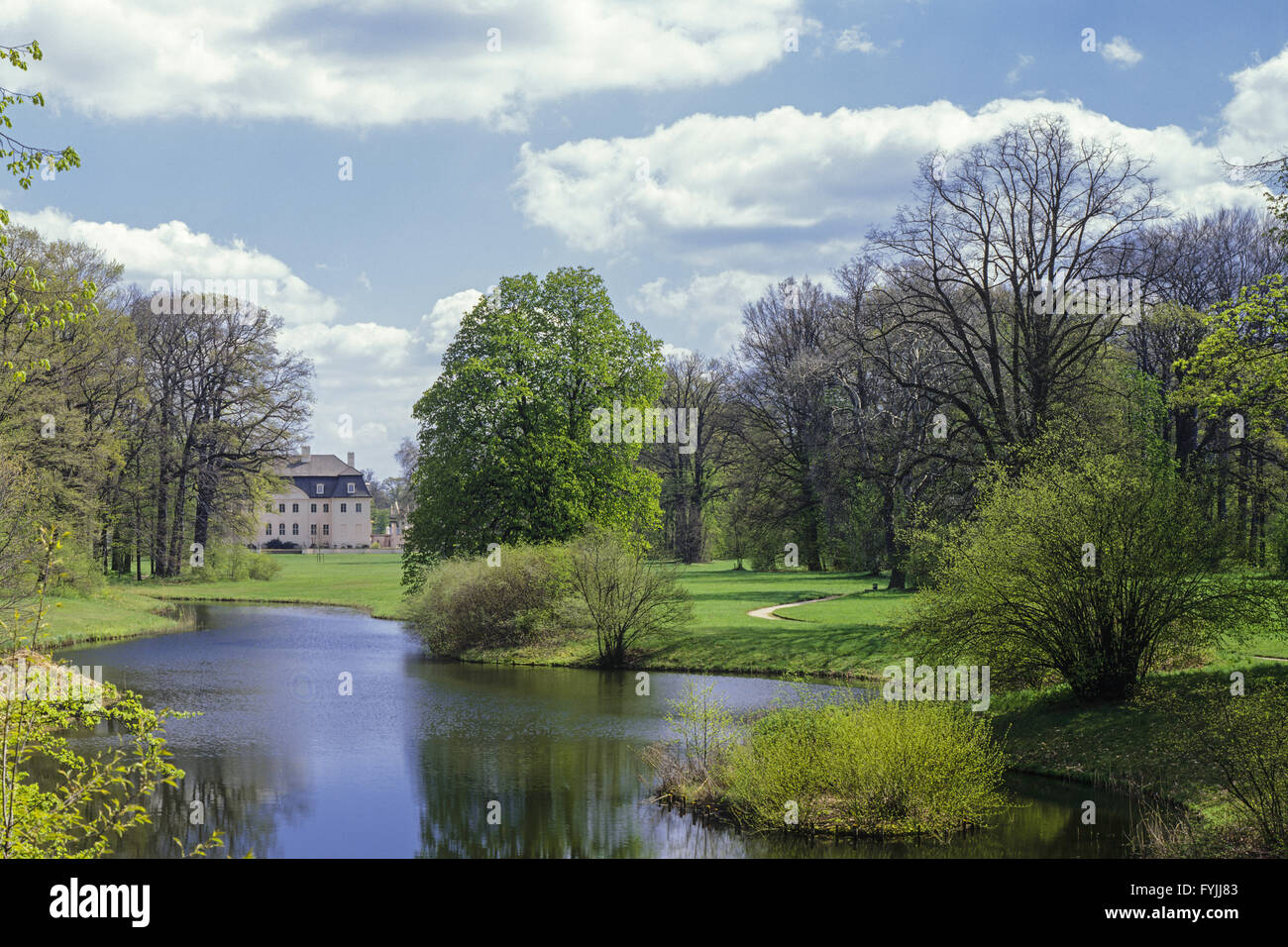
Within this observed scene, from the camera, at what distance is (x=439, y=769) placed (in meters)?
17.5

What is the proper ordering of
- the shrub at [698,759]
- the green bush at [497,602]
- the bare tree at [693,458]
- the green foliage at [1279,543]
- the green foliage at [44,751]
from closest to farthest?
1. the green foliage at [44,751]
2. the shrub at [698,759]
3. the green foliage at [1279,543]
4. the green bush at [497,602]
5. the bare tree at [693,458]

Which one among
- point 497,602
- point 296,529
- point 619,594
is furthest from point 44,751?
point 296,529

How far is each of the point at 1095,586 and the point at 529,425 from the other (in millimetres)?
21783

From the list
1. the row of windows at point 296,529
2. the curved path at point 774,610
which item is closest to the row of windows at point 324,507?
the row of windows at point 296,529

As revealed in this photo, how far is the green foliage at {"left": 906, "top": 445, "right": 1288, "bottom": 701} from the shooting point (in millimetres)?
17531

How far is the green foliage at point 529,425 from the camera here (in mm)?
35094

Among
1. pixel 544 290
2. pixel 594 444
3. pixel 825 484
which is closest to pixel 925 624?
pixel 594 444

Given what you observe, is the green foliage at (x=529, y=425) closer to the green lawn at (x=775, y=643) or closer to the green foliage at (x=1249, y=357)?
the green lawn at (x=775, y=643)

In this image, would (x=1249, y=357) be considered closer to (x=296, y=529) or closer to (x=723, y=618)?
(x=723, y=618)

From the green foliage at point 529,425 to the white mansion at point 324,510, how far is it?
78.7m

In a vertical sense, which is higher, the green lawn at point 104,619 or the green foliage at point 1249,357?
the green foliage at point 1249,357
